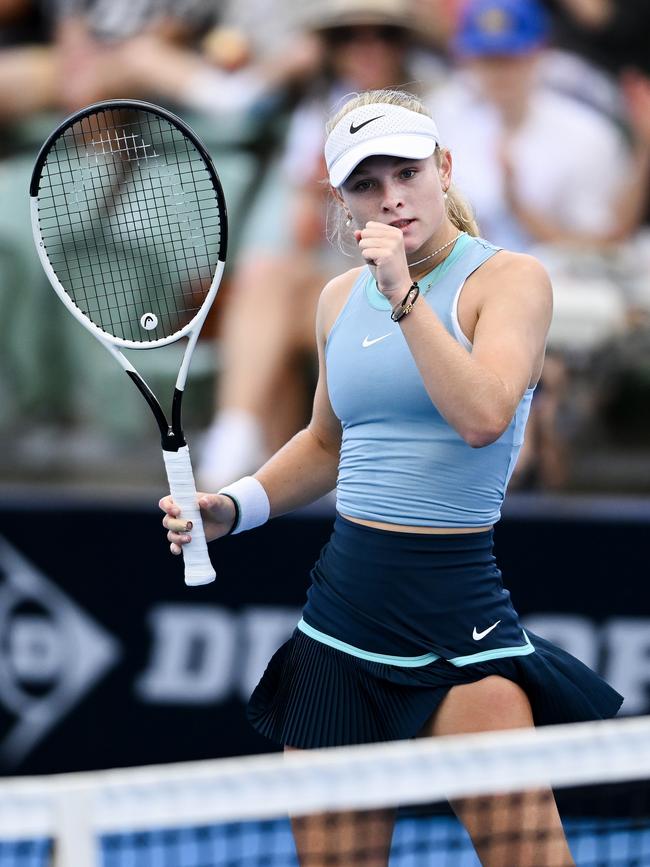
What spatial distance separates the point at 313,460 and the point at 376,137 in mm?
630

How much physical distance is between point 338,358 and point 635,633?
2567 millimetres

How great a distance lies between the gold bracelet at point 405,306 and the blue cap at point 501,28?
3.15m

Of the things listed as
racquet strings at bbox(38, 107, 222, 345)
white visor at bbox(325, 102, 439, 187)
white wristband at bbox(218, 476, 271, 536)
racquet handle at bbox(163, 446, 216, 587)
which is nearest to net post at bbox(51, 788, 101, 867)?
racquet handle at bbox(163, 446, 216, 587)

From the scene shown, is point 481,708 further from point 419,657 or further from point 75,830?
point 75,830

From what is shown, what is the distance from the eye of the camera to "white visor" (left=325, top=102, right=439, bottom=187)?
6.63 feet

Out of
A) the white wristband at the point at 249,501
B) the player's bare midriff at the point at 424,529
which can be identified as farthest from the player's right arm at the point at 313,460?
the player's bare midriff at the point at 424,529

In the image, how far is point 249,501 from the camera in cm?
234

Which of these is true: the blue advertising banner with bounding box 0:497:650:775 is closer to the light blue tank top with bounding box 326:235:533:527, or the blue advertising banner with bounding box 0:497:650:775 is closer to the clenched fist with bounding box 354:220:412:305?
the light blue tank top with bounding box 326:235:533:527

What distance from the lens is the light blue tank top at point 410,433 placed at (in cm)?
207

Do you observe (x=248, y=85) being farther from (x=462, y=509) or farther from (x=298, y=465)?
(x=462, y=509)

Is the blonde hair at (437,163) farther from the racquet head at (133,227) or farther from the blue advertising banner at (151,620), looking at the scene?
the blue advertising banner at (151,620)

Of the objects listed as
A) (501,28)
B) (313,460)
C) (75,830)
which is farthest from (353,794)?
(501,28)

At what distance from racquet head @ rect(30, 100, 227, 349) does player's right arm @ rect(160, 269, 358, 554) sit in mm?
234

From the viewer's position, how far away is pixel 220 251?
246 centimetres
